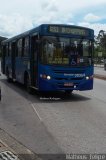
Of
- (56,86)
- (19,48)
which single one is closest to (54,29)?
(56,86)

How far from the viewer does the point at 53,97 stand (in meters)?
17.5

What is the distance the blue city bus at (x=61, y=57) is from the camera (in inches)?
645

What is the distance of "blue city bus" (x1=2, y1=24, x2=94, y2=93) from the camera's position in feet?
53.7

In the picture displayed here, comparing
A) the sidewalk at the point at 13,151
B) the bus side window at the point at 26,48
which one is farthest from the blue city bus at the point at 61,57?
the sidewalk at the point at 13,151

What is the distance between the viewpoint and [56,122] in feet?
36.6

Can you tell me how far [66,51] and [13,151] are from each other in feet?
31.1

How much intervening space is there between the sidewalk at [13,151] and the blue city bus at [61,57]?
7721mm

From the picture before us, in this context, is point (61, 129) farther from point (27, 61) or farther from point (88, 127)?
point (27, 61)

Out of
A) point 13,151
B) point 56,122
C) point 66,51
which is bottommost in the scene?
point 56,122

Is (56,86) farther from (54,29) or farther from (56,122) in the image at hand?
(56,122)

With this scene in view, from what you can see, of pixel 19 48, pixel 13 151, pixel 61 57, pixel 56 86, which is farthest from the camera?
pixel 19 48

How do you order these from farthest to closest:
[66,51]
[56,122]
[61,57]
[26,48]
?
[26,48] → [66,51] → [61,57] → [56,122]

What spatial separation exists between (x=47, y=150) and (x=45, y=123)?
302 centimetres

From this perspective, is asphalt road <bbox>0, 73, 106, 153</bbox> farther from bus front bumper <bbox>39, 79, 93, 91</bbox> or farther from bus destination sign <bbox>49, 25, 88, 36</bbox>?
bus destination sign <bbox>49, 25, 88, 36</bbox>
